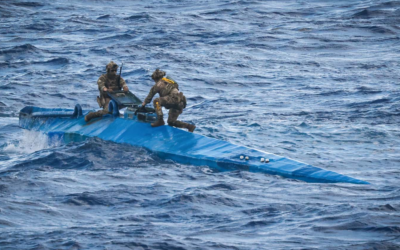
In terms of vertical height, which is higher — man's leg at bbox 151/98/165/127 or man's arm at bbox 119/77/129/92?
man's arm at bbox 119/77/129/92

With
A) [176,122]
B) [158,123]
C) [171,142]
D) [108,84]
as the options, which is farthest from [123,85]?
[171,142]

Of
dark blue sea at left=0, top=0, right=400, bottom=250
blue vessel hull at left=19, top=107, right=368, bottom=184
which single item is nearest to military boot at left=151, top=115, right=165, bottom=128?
blue vessel hull at left=19, top=107, right=368, bottom=184

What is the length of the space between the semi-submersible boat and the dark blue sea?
0.95 ft

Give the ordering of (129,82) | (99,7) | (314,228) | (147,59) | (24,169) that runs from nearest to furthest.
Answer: (314,228) < (24,169) < (129,82) < (147,59) < (99,7)

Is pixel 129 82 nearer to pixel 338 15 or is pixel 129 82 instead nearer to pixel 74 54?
pixel 74 54

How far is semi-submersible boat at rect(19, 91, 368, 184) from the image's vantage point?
1562 centimetres

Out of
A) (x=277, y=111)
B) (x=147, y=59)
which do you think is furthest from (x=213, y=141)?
(x=147, y=59)

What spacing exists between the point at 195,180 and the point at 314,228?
13.1 ft

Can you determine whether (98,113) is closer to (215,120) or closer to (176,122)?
Answer: (176,122)

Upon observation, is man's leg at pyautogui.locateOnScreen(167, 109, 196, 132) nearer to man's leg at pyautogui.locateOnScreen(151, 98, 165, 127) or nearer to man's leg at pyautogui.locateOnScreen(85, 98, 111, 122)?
man's leg at pyautogui.locateOnScreen(151, 98, 165, 127)

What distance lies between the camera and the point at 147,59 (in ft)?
114

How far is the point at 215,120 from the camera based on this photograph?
77.4 feet

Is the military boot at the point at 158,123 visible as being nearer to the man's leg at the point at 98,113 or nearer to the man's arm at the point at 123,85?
the man's arm at the point at 123,85

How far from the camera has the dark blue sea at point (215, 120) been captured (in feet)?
40.8
